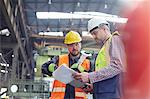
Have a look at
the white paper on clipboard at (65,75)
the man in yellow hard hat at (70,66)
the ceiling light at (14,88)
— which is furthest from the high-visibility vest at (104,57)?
the ceiling light at (14,88)

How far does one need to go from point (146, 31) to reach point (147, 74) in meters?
0.14

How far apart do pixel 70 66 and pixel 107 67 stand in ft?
4.88

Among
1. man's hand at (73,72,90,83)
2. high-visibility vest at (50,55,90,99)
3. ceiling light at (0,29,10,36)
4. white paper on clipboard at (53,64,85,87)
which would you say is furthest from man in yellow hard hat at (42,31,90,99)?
ceiling light at (0,29,10,36)

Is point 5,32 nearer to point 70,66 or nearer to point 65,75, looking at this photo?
point 70,66

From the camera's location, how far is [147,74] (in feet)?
3.36

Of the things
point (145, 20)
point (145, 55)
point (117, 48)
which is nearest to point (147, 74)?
point (145, 55)

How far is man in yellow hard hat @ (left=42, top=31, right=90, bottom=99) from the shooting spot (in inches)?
148

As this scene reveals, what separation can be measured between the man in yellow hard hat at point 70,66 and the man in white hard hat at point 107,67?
108 cm

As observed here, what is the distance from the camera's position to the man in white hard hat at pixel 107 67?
2.32 meters

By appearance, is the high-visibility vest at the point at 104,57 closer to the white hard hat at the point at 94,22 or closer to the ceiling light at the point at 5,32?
the white hard hat at the point at 94,22

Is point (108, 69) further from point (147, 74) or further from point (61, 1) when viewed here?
point (61, 1)

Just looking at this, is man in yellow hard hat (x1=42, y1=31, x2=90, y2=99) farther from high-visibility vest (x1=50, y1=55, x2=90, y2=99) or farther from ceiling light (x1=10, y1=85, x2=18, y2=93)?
ceiling light (x1=10, y1=85, x2=18, y2=93)

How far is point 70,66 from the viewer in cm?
388

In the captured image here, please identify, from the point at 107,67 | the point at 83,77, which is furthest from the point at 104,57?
the point at 83,77
